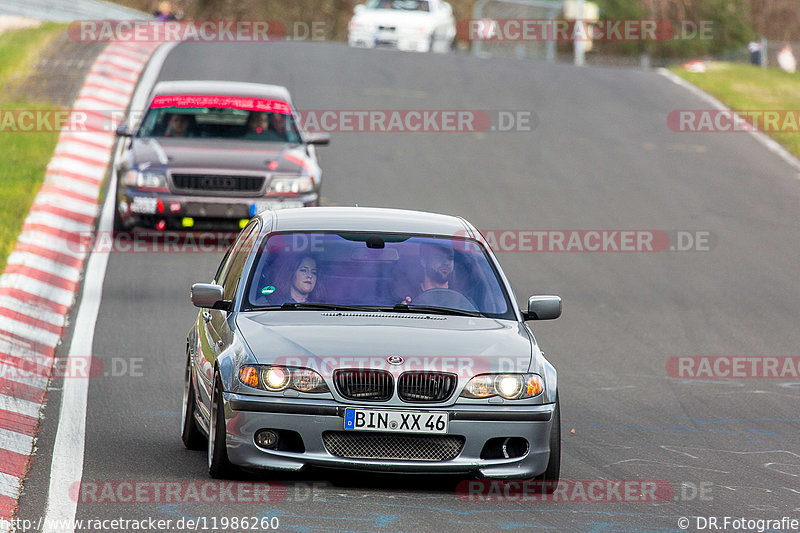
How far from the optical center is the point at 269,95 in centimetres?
1781

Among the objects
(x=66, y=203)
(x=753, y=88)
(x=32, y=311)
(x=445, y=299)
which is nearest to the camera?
(x=445, y=299)

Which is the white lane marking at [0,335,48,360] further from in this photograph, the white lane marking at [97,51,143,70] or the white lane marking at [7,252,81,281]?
the white lane marking at [97,51,143,70]

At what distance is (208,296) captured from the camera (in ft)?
26.2

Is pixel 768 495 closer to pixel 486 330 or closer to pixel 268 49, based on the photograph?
pixel 486 330


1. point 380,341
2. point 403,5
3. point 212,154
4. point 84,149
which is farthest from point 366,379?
point 403,5

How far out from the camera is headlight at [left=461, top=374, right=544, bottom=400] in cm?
727

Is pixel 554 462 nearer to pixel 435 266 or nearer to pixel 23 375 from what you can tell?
pixel 435 266

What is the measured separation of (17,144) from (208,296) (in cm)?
1394

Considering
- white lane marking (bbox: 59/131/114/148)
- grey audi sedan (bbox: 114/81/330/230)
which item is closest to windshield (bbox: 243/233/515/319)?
grey audi sedan (bbox: 114/81/330/230)

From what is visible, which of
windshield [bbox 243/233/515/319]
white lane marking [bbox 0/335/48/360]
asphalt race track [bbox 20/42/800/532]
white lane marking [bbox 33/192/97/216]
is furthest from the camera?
white lane marking [bbox 33/192/97/216]

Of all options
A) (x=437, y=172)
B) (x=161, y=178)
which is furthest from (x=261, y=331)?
(x=437, y=172)

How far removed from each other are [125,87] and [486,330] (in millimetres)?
18769

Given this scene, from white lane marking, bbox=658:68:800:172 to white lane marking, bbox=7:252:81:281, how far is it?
1330 cm

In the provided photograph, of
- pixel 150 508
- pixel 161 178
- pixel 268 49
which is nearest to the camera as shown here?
pixel 150 508
